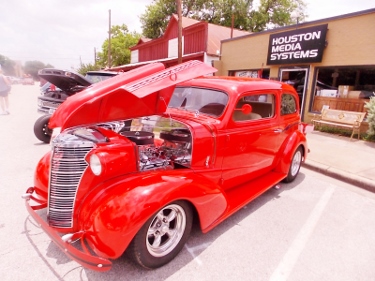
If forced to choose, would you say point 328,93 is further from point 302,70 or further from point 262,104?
point 262,104

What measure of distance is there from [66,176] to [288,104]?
12.0ft

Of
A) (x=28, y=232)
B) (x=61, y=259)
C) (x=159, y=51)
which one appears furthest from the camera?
(x=159, y=51)

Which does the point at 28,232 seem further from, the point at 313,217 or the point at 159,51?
the point at 159,51

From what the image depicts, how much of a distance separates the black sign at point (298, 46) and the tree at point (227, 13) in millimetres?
20918

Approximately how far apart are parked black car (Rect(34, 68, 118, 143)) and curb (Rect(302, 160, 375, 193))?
4908 millimetres

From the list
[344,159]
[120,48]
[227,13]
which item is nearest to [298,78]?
[344,159]

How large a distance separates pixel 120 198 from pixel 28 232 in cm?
148

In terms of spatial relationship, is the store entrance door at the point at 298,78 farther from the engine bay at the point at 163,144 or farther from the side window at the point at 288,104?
the engine bay at the point at 163,144

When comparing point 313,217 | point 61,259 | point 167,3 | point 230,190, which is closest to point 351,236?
point 313,217

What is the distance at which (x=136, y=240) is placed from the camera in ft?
6.58

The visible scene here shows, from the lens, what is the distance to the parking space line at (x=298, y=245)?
7.49 ft

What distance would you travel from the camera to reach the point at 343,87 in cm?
869

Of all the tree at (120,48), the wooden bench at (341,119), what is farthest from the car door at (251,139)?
the tree at (120,48)

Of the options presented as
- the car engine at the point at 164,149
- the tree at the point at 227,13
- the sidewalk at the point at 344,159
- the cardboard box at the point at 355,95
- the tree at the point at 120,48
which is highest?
the tree at the point at 227,13
